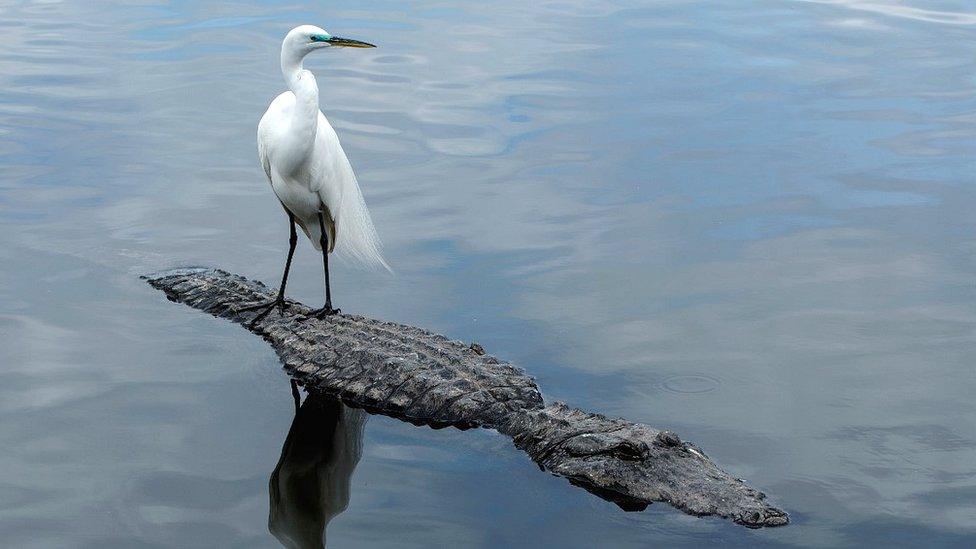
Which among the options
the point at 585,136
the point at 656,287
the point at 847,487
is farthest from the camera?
the point at 585,136

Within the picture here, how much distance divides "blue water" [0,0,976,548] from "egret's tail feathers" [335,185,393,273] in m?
0.36

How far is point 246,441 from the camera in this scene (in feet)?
25.5

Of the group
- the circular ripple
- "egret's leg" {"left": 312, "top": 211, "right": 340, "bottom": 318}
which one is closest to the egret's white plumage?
"egret's leg" {"left": 312, "top": 211, "right": 340, "bottom": 318}

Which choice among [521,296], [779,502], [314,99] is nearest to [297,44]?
[314,99]

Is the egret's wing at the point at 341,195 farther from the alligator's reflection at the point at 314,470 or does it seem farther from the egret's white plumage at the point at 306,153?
the alligator's reflection at the point at 314,470

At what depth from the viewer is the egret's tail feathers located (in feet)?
30.6

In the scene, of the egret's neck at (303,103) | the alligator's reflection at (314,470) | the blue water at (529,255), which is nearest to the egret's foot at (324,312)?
the blue water at (529,255)

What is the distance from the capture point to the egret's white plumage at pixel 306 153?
28.0 ft

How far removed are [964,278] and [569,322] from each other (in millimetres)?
3354

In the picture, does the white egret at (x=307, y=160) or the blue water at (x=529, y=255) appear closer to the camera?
the blue water at (x=529, y=255)

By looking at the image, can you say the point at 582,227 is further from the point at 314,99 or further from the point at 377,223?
the point at 314,99

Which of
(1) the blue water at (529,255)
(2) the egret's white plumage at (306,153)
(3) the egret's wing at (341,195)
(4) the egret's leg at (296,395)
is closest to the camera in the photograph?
(1) the blue water at (529,255)

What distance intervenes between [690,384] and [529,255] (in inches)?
103

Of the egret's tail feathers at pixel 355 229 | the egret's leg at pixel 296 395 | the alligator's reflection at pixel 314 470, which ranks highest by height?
the egret's tail feathers at pixel 355 229
